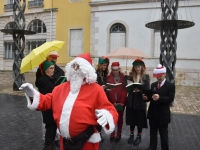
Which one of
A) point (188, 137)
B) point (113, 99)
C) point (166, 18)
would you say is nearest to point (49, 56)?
point (113, 99)

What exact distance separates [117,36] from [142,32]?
5.86 ft

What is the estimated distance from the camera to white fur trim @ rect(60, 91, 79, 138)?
2389 millimetres

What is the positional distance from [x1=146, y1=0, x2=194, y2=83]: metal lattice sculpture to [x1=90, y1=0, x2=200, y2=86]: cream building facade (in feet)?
20.6

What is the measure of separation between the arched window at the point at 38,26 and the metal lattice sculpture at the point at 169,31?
13.8 m

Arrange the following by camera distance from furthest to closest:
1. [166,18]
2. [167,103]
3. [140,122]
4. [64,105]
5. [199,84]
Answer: [199,84]
[166,18]
[140,122]
[167,103]
[64,105]

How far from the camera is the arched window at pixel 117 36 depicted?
15438mm

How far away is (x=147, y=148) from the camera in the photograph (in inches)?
164

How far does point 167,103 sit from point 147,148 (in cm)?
105

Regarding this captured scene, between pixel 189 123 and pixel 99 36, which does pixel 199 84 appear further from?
pixel 189 123

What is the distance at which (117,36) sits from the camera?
15.6 metres

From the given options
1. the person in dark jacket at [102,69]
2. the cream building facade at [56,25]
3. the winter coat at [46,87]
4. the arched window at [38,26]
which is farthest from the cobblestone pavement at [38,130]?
the arched window at [38,26]

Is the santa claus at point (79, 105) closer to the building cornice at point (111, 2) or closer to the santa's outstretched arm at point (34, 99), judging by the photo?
the santa's outstretched arm at point (34, 99)

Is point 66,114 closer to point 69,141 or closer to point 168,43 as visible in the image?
point 69,141

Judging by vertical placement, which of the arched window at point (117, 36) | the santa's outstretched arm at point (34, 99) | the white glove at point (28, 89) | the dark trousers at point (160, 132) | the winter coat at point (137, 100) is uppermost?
the arched window at point (117, 36)
